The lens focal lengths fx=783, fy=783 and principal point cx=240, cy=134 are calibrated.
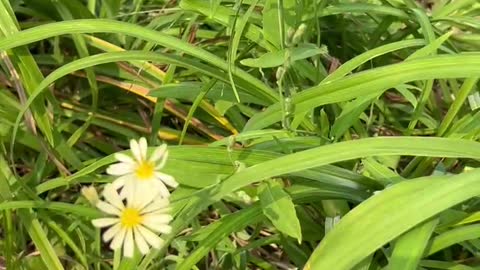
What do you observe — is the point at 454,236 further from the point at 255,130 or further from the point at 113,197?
the point at 113,197

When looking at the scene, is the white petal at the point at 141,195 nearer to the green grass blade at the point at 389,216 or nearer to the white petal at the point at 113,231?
the white petal at the point at 113,231

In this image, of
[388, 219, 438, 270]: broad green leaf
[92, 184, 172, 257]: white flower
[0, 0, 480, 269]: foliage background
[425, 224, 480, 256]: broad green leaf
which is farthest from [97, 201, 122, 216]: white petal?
[425, 224, 480, 256]: broad green leaf

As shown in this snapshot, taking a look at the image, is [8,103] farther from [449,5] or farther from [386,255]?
[449,5]

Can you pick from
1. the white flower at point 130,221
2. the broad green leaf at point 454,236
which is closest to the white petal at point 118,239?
the white flower at point 130,221

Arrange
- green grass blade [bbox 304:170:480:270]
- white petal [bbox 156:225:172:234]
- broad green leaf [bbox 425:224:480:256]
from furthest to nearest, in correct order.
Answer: broad green leaf [bbox 425:224:480:256], green grass blade [bbox 304:170:480:270], white petal [bbox 156:225:172:234]

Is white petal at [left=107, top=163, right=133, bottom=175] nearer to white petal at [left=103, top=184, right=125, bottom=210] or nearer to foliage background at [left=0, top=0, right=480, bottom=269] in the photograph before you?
white petal at [left=103, top=184, right=125, bottom=210]

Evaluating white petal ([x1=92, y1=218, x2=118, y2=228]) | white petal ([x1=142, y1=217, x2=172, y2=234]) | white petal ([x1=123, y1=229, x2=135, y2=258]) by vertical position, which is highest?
white petal ([x1=92, y1=218, x2=118, y2=228])
